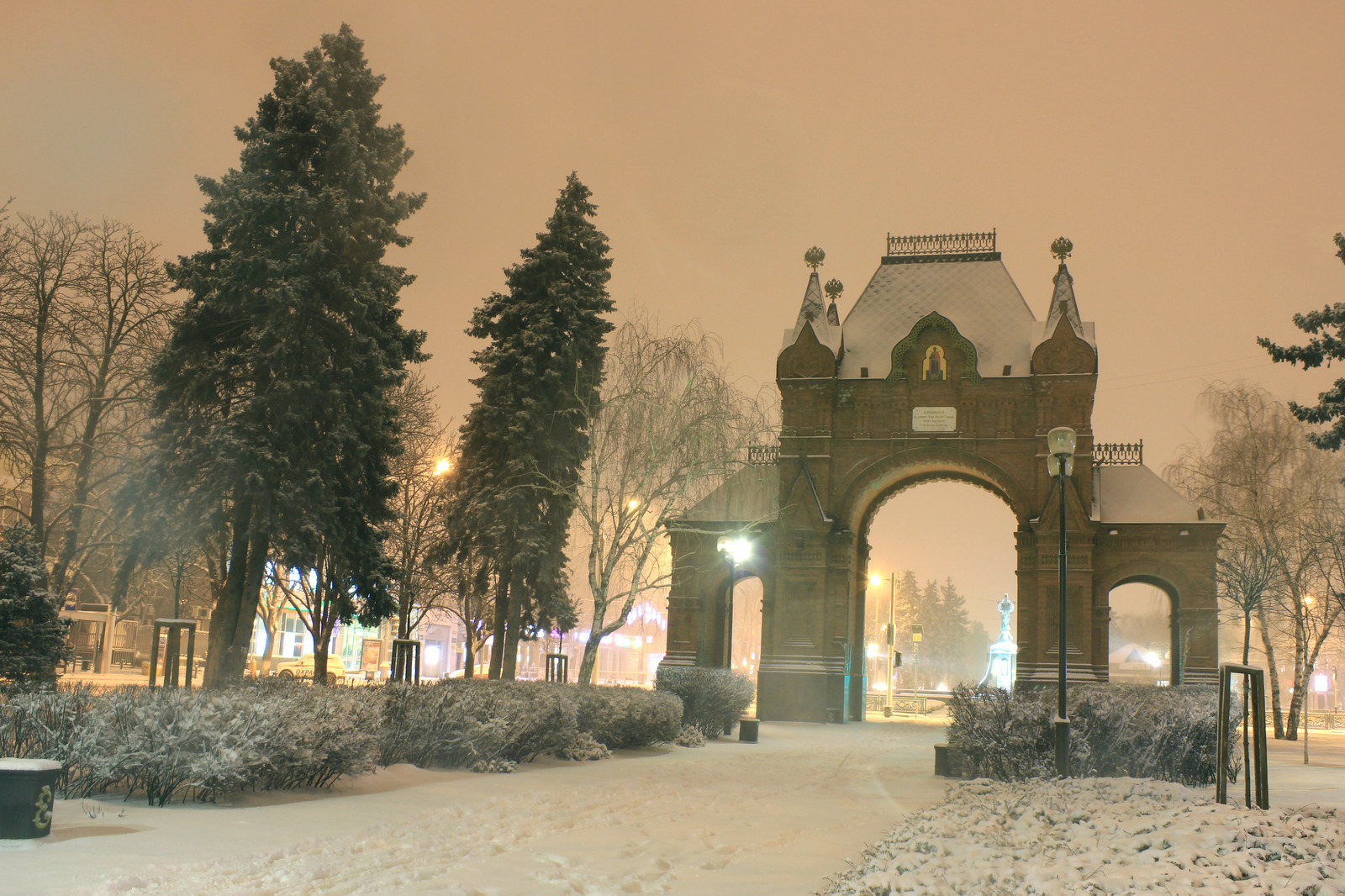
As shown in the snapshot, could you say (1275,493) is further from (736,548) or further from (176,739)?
(176,739)

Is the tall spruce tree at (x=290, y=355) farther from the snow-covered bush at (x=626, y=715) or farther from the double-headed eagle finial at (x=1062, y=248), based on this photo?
the double-headed eagle finial at (x=1062, y=248)

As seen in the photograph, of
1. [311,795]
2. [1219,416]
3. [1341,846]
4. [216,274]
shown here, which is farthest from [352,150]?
[1219,416]

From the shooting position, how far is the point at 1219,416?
38812mm

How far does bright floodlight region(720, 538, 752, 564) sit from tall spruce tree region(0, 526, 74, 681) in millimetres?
15487

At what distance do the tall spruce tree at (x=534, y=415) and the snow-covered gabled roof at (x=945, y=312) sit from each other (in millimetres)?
11778

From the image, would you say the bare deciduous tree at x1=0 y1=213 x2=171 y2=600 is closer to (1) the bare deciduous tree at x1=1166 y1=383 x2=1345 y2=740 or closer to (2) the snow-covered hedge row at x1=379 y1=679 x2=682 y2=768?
(2) the snow-covered hedge row at x1=379 y1=679 x2=682 y2=768

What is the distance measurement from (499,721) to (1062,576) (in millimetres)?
9660

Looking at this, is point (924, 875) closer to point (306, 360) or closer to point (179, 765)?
point (179, 765)

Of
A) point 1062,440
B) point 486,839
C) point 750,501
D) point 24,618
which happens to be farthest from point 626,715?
point 750,501

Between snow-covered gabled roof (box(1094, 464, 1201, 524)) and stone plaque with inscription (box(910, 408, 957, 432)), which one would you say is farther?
stone plaque with inscription (box(910, 408, 957, 432))

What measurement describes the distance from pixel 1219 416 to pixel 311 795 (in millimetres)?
36754

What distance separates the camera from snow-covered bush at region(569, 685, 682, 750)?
1858 cm

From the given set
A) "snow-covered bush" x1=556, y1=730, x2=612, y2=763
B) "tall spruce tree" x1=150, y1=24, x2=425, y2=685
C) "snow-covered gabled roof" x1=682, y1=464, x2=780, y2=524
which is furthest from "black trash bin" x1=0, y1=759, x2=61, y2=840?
"snow-covered gabled roof" x1=682, y1=464, x2=780, y2=524

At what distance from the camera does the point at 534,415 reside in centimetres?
2597
